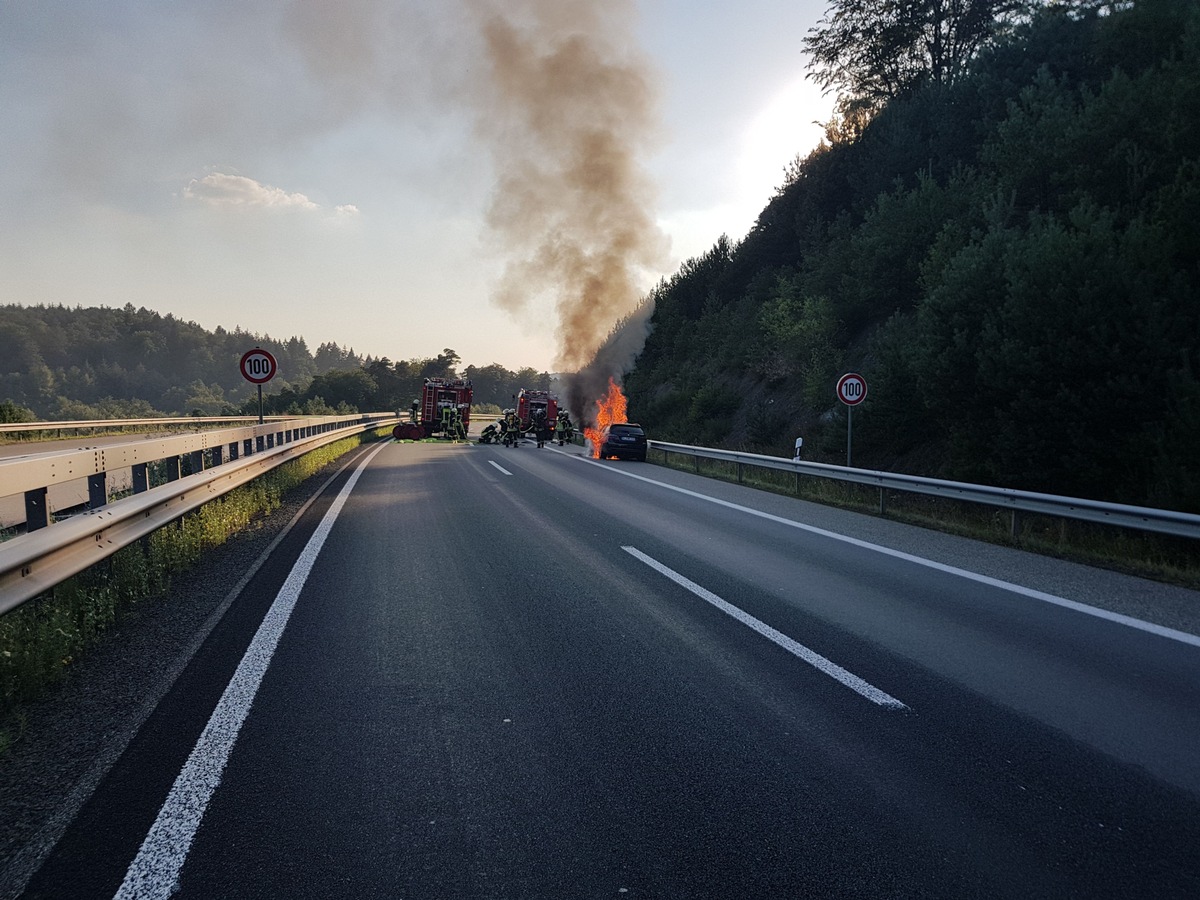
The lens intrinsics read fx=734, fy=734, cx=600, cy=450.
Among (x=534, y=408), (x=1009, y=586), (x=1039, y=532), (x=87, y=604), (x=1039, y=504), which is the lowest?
(x=1039, y=532)

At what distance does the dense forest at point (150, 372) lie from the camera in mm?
115062

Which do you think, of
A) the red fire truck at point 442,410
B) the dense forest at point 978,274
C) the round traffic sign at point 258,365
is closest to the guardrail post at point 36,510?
the round traffic sign at point 258,365

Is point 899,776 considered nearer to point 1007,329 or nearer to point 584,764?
point 584,764

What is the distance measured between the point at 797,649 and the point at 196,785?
3548mm

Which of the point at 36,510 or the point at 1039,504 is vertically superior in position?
the point at 36,510

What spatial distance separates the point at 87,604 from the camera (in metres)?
5.45

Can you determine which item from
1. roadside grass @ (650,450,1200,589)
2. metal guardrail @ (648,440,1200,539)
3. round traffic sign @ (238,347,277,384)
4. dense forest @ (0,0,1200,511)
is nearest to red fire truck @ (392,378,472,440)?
dense forest @ (0,0,1200,511)

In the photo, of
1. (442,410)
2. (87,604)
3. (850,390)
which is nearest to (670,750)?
(87,604)

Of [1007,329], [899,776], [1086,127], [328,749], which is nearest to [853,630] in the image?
[899,776]

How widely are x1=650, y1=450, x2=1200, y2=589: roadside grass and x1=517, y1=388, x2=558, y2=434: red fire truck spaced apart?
1546 cm

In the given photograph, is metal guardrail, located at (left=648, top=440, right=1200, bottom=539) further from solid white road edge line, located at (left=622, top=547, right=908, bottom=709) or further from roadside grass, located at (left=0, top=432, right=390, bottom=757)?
roadside grass, located at (left=0, top=432, right=390, bottom=757)

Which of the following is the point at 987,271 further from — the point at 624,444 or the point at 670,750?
the point at 670,750

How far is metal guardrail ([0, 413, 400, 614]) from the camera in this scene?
14.1ft

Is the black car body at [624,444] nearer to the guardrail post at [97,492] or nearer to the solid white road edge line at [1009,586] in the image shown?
the solid white road edge line at [1009,586]
